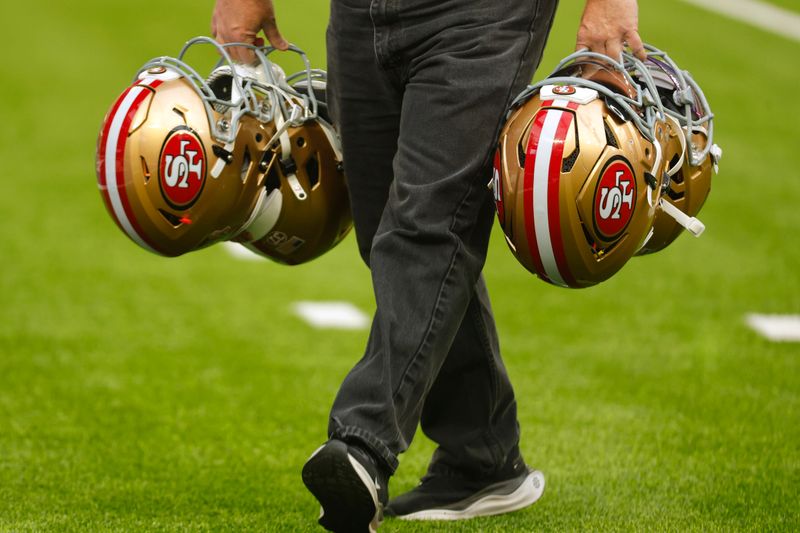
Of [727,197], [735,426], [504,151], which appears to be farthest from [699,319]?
[504,151]

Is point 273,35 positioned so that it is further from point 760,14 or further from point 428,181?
point 760,14

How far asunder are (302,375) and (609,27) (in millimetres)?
2037

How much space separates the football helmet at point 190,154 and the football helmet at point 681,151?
2.46 feet

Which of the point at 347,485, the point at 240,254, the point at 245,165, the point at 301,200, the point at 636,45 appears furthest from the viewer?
the point at 240,254

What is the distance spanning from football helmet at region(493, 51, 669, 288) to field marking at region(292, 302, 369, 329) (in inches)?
100

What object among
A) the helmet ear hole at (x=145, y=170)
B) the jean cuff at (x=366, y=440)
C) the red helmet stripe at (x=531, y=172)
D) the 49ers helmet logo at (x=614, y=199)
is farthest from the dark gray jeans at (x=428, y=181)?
the helmet ear hole at (x=145, y=170)

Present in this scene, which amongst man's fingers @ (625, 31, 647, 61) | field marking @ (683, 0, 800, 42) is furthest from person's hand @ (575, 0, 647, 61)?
field marking @ (683, 0, 800, 42)

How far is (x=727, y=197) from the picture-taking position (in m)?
6.79

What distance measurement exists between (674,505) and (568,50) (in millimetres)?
8151

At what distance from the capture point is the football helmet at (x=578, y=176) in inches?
84.7

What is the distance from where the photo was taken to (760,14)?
38.7 feet

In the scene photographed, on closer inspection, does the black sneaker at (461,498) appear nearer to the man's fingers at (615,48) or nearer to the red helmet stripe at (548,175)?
the red helmet stripe at (548,175)

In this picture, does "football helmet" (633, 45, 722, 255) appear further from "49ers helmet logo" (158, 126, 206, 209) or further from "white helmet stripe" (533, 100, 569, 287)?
"49ers helmet logo" (158, 126, 206, 209)

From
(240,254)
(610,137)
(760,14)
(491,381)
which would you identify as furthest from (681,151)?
(760,14)
